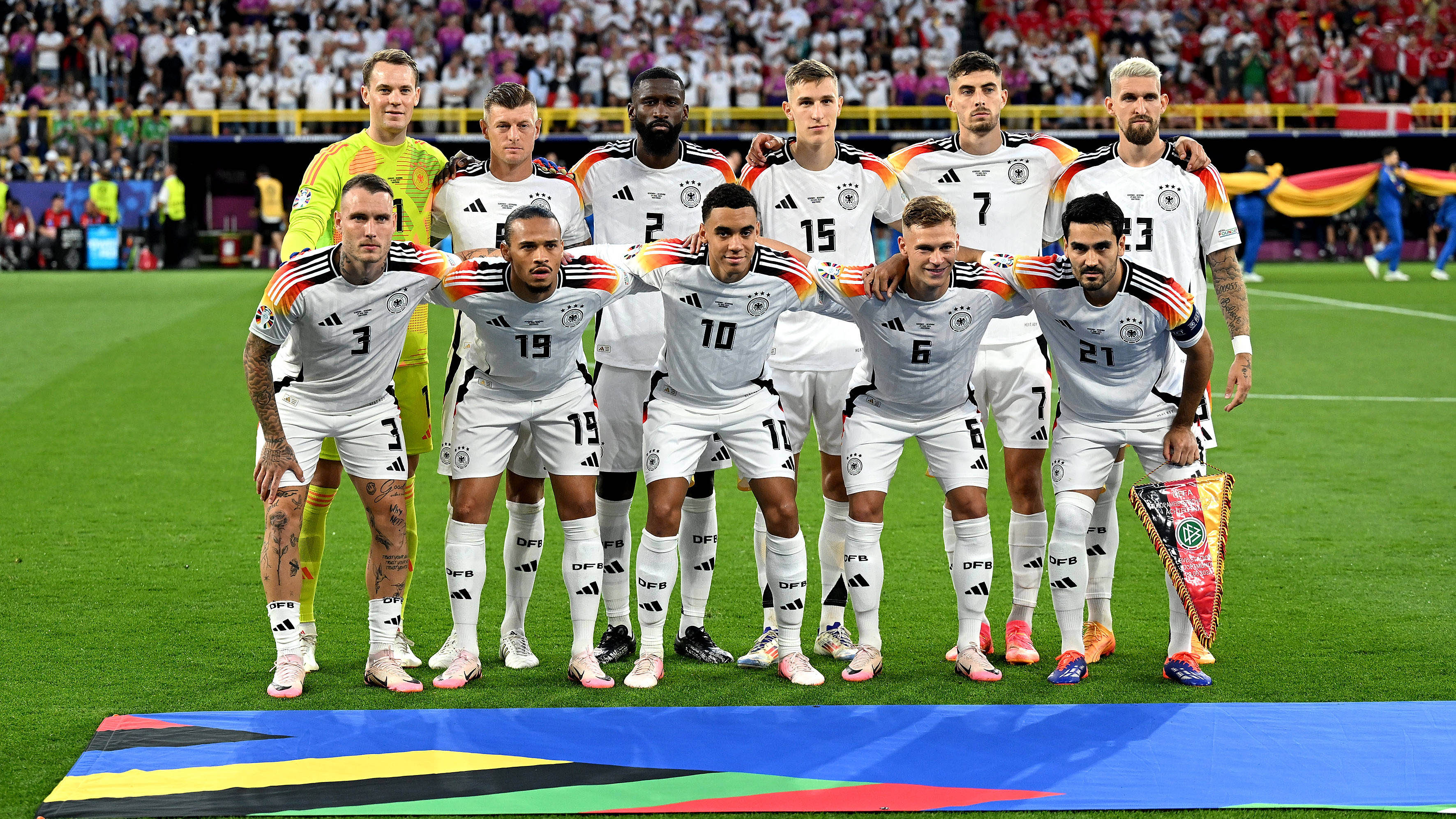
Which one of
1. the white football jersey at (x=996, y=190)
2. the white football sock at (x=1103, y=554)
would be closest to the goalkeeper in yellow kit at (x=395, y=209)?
the white football jersey at (x=996, y=190)

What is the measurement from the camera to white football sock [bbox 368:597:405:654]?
5461 millimetres

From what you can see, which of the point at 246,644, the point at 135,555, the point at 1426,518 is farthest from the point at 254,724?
the point at 1426,518

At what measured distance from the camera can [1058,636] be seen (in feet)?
20.1

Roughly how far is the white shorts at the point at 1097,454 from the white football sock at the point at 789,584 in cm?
105

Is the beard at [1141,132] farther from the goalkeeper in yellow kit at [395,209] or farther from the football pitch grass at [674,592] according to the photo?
the goalkeeper in yellow kit at [395,209]

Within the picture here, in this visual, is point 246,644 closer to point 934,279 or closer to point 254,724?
point 254,724

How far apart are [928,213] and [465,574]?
2252mm

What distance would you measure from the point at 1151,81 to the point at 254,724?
167 inches

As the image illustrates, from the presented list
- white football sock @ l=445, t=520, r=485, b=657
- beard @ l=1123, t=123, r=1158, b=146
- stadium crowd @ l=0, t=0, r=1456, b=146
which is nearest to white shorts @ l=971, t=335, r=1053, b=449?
beard @ l=1123, t=123, r=1158, b=146

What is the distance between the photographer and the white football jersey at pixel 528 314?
5344mm

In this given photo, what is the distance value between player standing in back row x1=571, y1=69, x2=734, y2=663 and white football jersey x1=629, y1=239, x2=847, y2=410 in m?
0.35

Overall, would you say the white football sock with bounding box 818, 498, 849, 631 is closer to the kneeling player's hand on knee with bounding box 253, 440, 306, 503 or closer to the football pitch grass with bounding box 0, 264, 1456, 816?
the football pitch grass with bounding box 0, 264, 1456, 816

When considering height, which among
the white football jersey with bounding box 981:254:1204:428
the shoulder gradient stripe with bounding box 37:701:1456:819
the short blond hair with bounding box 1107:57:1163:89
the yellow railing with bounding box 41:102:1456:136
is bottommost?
the shoulder gradient stripe with bounding box 37:701:1456:819

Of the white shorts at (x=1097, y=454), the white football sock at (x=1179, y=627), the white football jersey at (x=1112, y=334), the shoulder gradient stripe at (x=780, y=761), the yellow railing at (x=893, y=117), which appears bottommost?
the shoulder gradient stripe at (x=780, y=761)
